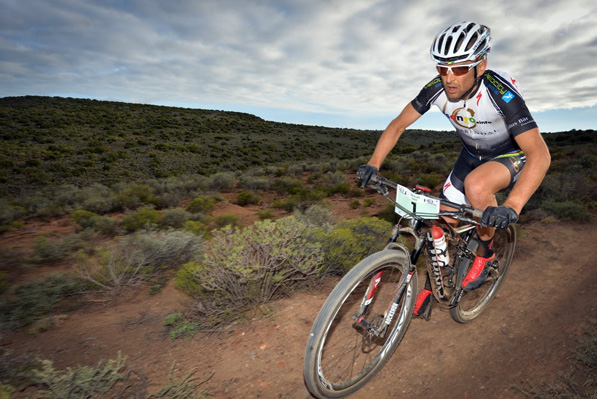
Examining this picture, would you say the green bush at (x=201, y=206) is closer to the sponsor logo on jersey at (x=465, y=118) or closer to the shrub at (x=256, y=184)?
the shrub at (x=256, y=184)

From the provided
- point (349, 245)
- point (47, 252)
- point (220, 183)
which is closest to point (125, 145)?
point (220, 183)

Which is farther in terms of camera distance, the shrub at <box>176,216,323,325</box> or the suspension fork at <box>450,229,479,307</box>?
the shrub at <box>176,216,323,325</box>

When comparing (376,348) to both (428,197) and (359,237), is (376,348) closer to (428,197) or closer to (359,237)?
(428,197)

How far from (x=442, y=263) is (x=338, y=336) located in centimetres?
117

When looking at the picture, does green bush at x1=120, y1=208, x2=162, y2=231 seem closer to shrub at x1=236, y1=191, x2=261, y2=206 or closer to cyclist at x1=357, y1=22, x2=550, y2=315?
shrub at x1=236, y1=191, x2=261, y2=206

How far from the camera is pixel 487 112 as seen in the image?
8.64ft

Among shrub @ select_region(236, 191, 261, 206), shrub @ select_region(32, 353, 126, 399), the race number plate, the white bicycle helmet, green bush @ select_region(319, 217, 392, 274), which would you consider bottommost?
shrub @ select_region(236, 191, 261, 206)

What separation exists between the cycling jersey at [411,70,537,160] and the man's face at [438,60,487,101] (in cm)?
8

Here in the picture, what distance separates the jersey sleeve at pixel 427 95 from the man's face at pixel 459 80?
0.28 m

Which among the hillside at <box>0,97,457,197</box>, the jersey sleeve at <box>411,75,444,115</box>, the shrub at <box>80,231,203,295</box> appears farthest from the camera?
the hillside at <box>0,97,457,197</box>

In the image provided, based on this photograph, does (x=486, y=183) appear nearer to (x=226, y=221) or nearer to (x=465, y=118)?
(x=465, y=118)

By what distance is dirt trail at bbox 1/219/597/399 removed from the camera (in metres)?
2.46

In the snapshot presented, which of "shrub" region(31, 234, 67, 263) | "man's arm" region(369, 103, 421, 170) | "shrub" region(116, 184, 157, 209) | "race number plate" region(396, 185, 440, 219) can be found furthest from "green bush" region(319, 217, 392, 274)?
"shrub" region(116, 184, 157, 209)

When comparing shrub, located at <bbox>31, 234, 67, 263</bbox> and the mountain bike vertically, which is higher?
the mountain bike
